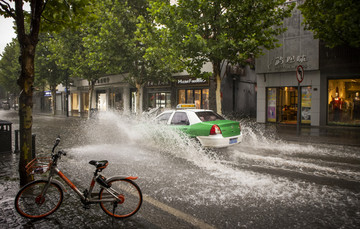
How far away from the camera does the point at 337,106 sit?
54.6 feet

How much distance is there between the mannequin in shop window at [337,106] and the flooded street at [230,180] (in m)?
7.75

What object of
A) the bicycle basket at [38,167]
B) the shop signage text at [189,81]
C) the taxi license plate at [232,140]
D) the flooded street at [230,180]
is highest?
the shop signage text at [189,81]

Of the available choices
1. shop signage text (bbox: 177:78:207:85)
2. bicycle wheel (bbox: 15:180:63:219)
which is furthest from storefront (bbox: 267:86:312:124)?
bicycle wheel (bbox: 15:180:63:219)

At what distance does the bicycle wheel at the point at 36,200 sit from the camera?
3.68 m

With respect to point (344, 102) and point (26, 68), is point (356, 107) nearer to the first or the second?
point (344, 102)

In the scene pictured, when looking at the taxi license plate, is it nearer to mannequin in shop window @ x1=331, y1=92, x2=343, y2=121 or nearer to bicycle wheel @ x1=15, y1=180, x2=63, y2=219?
bicycle wheel @ x1=15, y1=180, x2=63, y2=219

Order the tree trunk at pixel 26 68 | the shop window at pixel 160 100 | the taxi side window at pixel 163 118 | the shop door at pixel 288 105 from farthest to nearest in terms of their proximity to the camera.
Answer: the shop window at pixel 160 100 < the shop door at pixel 288 105 < the taxi side window at pixel 163 118 < the tree trunk at pixel 26 68

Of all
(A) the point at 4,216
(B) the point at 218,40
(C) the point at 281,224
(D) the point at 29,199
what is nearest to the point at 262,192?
(C) the point at 281,224

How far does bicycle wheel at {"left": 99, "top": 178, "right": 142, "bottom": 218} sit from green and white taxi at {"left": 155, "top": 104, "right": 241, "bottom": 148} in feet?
13.5

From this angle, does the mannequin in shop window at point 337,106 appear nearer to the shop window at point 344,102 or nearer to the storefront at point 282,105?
the shop window at point 344,102

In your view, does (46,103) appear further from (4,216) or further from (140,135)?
(4,216)

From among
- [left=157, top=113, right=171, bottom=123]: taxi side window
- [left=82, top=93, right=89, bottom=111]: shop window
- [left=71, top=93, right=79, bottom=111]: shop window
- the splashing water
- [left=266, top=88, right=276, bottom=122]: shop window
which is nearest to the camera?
the splashing water

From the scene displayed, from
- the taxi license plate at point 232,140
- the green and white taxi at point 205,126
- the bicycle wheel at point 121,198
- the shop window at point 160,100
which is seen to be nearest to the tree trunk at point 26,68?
the bicycle wheel at point 121,198

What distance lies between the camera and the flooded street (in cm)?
370
